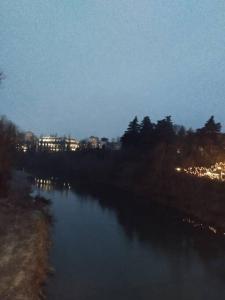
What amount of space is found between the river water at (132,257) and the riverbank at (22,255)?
2.56 ft

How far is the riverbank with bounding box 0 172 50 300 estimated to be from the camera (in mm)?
16672

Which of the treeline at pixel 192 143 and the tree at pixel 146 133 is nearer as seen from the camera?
the treeline at pixel 192 143

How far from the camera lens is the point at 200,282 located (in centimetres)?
2194

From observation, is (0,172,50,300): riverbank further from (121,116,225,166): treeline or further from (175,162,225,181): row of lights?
(121,116,225,166): treeline

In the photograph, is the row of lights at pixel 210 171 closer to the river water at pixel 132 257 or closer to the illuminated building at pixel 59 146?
the river water at pixel 132 257

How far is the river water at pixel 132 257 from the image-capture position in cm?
1989

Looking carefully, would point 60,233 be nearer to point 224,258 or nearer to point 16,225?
point 16,225

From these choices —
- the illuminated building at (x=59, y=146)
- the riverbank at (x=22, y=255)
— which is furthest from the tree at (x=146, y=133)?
the illuminated building at (x=59, y=146)

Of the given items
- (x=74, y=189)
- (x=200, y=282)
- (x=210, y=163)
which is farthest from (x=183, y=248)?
(x=74, y=189)

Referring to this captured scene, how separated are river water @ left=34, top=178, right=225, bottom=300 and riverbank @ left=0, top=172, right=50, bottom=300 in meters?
0.78

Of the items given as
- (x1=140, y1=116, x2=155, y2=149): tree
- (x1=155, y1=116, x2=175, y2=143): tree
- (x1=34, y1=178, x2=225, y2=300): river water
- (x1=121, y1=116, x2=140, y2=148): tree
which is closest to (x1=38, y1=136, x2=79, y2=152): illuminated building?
(x1=121, y1=116, x2=140, y2=148): tree

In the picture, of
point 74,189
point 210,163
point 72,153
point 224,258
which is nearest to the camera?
point 224,258

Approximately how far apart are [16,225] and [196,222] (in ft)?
57.0

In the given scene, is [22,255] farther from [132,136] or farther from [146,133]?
[132,136]
